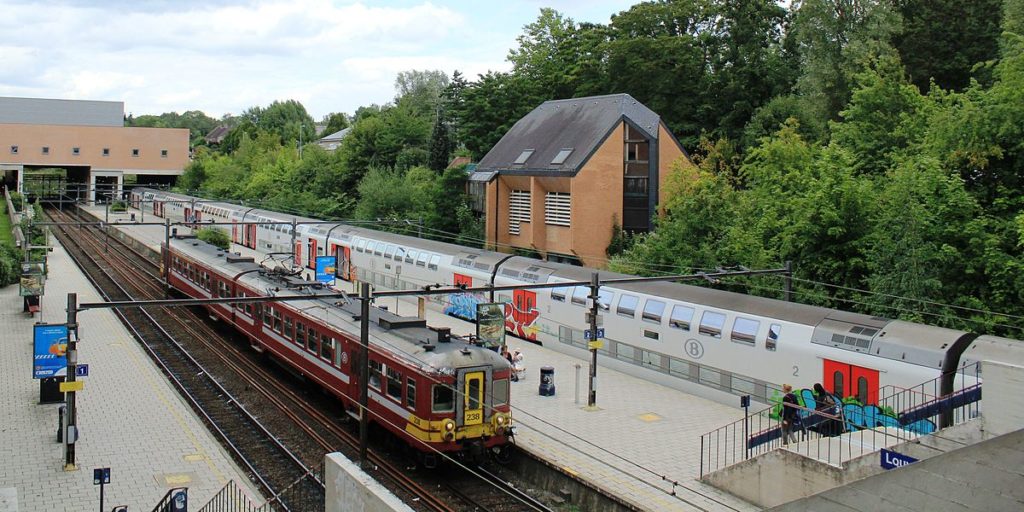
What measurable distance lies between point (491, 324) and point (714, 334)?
698 cm

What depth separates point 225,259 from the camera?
113ft

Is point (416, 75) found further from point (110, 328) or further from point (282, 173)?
point (110, 328)

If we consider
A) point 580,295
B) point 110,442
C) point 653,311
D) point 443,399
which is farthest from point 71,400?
point 580,295

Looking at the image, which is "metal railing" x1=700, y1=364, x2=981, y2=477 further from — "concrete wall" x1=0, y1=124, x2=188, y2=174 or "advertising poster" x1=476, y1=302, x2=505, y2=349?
"concrete wall" x1=0, y1=124, x2=188, y2=174

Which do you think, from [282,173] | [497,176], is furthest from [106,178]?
[497,176]

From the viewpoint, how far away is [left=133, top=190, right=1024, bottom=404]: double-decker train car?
1931 cm

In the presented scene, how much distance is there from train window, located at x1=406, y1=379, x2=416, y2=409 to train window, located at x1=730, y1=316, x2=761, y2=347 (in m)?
9.65

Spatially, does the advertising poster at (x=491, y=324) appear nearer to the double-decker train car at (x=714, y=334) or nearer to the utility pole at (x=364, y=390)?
the double-decker train car at (x=714, y=334)

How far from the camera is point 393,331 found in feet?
67.4

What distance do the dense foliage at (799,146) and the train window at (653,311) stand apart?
13.9ft

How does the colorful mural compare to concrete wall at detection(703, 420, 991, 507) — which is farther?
the colorful mural

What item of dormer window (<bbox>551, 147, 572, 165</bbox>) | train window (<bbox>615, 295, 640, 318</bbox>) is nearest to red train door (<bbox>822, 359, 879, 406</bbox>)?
train window (<bbox>615, 295, 640, 318</bbox>)

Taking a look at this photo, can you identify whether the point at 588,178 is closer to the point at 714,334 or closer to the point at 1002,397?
the point at 714,334

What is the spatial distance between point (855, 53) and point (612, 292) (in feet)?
64.3
